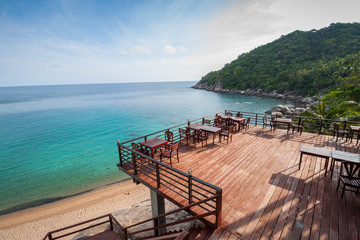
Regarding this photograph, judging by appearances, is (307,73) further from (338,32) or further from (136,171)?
(136,171)

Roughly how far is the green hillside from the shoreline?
57.5 metres

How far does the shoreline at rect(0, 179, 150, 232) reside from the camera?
11.9 meters

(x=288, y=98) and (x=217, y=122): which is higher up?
(x=217, y=122)

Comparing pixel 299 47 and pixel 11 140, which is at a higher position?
pixel 299 47

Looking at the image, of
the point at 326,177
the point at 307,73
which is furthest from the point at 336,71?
the point at 326,177

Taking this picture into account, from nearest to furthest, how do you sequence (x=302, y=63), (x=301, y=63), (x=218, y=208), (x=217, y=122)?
(x=218, y=208) → (x=217, y=122) → (x=302, y=63) → (x=301, y=63)

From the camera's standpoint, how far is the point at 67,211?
12.7m

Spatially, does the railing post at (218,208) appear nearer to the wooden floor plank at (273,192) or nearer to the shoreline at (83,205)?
the wooden floor plank at (273,192)

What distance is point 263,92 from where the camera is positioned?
66.6m

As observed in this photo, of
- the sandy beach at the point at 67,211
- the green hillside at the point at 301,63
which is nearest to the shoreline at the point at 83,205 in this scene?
the sandy beach at the point at 67,211

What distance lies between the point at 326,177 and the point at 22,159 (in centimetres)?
3084

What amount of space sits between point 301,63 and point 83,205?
84.8m

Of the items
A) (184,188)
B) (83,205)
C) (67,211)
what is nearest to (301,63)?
(184,188)

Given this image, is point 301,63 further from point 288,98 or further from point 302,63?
point 288,98
